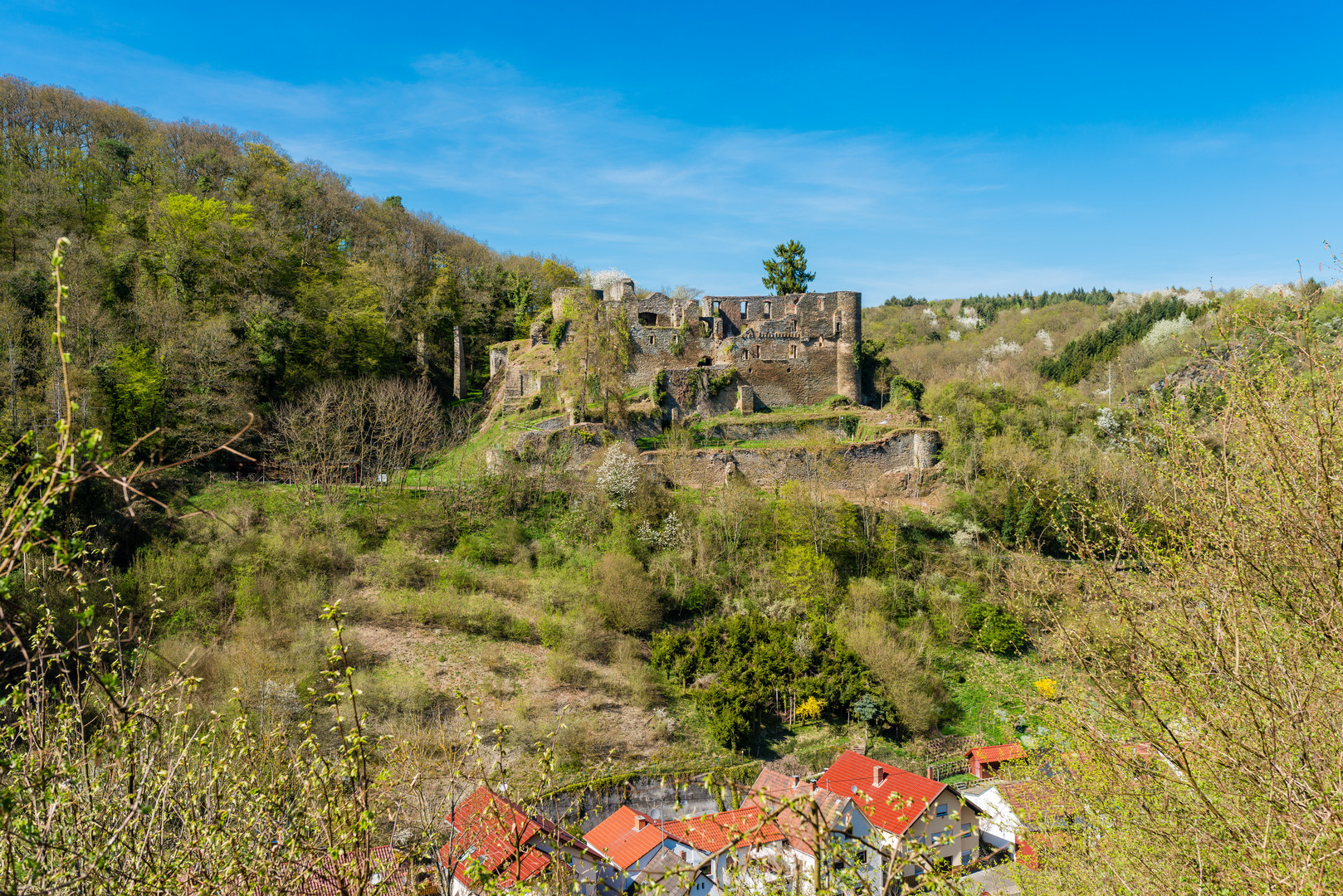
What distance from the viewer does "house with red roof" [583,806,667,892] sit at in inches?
502

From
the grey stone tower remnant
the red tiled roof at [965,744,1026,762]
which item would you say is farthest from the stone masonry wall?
the grey stone tower remnant

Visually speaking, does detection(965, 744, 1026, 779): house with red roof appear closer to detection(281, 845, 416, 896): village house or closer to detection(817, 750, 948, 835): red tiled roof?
detection(817, 750, 948, 835): red tiled roof

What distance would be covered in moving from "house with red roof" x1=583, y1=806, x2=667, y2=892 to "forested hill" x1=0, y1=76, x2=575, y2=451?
15157 mm

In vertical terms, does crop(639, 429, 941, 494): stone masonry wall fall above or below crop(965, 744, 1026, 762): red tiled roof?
above

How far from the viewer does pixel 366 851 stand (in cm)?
290

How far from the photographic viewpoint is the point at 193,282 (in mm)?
24859

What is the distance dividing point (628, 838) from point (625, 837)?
0.24ft

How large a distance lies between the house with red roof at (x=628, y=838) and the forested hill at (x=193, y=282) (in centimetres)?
1516

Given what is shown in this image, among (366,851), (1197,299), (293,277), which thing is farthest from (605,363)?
(1197,299)

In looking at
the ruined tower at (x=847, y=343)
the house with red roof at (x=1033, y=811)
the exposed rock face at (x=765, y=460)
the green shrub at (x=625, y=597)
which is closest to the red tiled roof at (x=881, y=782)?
the house with red roof at (x=1033, y=811)

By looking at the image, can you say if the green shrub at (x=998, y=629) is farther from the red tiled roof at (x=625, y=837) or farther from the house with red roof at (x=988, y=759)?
the red tiled roof at (x=625, y=837)

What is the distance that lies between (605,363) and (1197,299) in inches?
1552

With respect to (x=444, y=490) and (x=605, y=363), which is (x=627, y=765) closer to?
(x=444, y=490)

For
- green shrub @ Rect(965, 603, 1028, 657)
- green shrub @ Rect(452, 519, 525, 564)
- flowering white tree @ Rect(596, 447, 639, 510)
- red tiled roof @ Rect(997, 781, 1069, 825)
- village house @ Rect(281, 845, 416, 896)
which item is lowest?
green shrub @ Rect(965, 603, 1028, 657)
